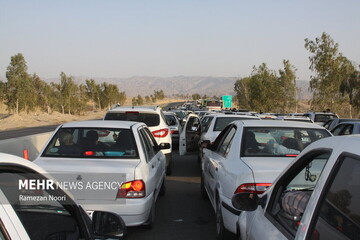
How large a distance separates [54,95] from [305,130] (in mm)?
65198

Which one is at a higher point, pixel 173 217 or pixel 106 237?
pixel 106 237

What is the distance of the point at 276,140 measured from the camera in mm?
6246

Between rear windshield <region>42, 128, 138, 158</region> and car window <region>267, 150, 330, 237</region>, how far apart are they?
3139mm

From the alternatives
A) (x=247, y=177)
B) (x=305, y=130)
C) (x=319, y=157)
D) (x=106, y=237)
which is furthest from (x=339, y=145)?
(x=305, y=130)

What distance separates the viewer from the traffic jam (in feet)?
6.99

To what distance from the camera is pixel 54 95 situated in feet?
221

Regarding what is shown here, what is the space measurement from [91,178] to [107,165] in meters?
0.31

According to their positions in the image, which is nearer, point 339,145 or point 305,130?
point 339,145

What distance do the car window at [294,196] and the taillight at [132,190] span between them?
7.81 feet

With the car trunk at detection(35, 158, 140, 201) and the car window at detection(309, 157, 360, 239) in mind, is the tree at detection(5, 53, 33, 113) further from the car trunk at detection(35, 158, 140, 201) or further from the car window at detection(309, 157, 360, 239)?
the car window at detection(309, 157, 360, 239)

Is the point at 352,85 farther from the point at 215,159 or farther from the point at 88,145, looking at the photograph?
the point at 88,145

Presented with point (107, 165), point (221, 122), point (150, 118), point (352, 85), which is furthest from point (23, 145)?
point (352, 85)

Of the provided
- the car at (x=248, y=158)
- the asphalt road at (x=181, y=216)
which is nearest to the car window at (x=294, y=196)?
the car at (x=248, y=158)

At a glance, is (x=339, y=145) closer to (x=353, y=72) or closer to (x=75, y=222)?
(x=75, y=222)
